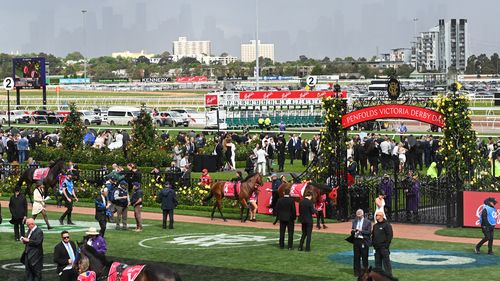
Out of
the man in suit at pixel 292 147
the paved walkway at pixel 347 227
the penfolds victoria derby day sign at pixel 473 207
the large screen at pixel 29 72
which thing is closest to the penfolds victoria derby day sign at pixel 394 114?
the penfolds victoria derby day sign at pixel 473 207

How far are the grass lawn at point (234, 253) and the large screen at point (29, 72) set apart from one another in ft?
168

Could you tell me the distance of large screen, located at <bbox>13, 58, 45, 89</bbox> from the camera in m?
77.9

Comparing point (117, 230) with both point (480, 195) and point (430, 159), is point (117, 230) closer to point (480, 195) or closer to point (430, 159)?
point (480, 195)

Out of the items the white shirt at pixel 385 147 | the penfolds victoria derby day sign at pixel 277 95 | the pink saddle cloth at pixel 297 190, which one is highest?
the penfolds victoria derby day sign at pixel 277 95

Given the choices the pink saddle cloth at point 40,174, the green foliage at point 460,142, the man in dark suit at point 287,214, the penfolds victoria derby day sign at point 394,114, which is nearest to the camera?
the man in dark suit at point 287,214

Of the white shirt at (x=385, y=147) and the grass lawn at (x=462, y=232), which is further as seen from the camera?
the white shirt at (x=385, y=147)

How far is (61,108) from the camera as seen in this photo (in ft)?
286

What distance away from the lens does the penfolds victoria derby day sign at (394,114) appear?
28.9 meters

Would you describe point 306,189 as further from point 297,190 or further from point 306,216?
point 306,216

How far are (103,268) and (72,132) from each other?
31.7 meters

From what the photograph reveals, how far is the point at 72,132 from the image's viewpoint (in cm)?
4603

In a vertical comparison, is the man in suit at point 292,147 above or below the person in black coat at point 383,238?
above

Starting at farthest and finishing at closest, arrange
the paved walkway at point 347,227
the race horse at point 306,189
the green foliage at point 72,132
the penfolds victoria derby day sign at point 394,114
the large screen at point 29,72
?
1. the large screen at point 29,72
2. the green foliage at point 72,132
3. the penfolds victoria derby day sign at point 394,114
4. the race horse at point 306,189
5. the paved walkway at point 347,227

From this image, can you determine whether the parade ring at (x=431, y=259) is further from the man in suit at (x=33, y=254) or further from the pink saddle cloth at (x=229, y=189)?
the pink saddle cloth at (x=229, y=189)
